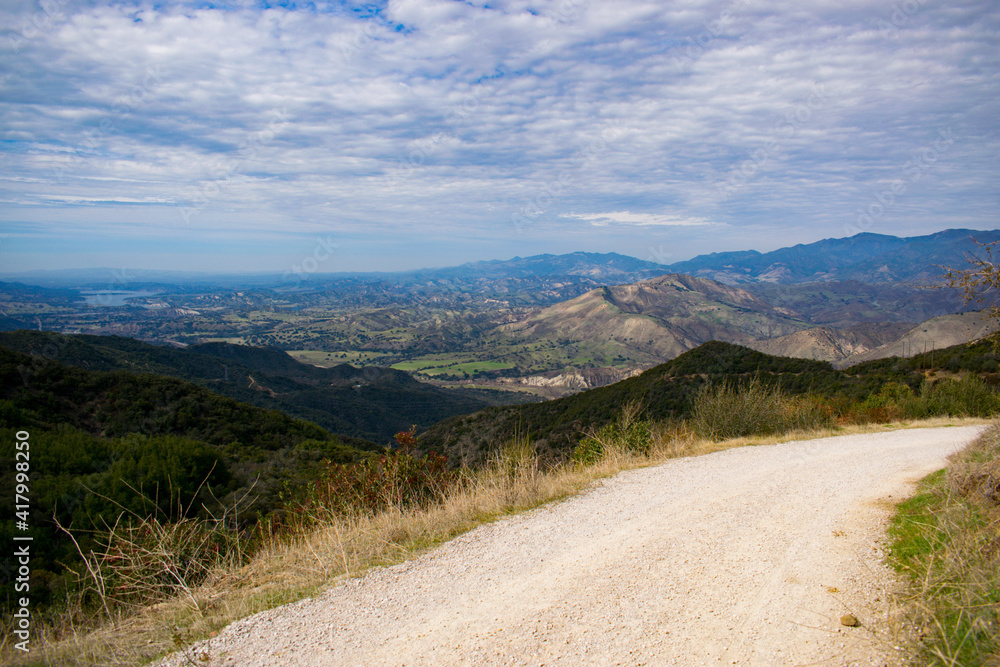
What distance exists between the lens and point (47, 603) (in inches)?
189

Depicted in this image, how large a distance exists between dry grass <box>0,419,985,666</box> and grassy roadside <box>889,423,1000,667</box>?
12.3ft

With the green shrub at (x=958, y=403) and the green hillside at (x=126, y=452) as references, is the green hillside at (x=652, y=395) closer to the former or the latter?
the green shrub at (x=958, y=403)

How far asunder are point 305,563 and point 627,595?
308 cm

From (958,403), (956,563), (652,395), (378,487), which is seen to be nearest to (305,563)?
(378,487)

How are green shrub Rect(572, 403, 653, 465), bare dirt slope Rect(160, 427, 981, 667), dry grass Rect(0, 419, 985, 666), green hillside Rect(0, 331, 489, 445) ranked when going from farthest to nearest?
green hillside Rect(0, 331, 489, 445) → green shrub Rect(572, 403, 653, 465) → dry grass Rect(0, 419, 985, 666) → bare dirt slope Rect(160, 427, 981, 667)

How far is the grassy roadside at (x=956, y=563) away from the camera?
98.7 inches

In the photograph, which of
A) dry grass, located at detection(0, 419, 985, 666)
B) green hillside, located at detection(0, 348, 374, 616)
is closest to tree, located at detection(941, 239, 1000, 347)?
dry grass, located at detection(0, 419, 985, 666)

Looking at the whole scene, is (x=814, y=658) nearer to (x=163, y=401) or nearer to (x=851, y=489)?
(x=851, y=489)

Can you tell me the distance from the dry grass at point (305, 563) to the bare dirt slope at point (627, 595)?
0.86 feet

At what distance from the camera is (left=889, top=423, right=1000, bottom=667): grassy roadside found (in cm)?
251

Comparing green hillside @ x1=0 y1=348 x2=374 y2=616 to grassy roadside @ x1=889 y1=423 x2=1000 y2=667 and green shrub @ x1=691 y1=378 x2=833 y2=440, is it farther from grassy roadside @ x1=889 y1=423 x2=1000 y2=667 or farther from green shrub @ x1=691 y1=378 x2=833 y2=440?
green shrub @ x1=691 y1=378 x2=833 y2=440

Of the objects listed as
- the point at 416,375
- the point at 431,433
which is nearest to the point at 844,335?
the point at 416,375

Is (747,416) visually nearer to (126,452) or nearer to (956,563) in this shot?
(956,563)

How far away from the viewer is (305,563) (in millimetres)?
4699
